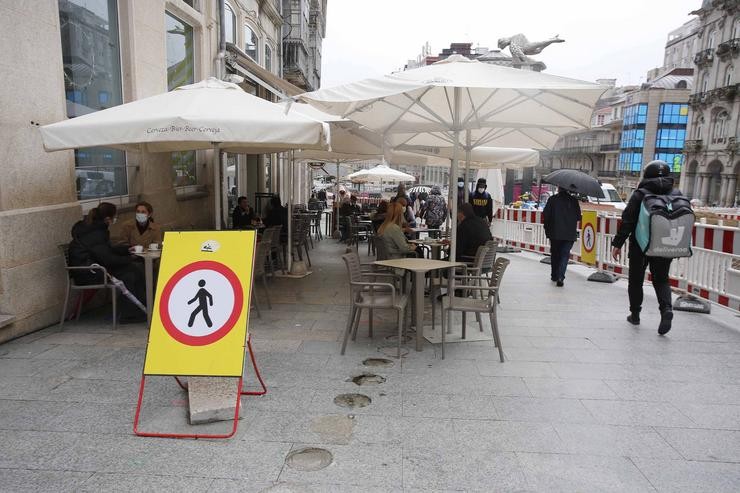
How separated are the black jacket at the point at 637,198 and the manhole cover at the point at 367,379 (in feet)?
11.3

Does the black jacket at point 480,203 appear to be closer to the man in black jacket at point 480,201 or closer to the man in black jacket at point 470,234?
the man in black jacket at point 480,201

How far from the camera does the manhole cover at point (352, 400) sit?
4008mm

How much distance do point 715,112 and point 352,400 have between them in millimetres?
57275

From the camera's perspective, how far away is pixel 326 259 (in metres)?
11.7

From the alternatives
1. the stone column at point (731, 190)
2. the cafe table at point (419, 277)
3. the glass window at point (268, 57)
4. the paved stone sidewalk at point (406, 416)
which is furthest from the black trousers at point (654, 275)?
the stone column at point (731, 190)

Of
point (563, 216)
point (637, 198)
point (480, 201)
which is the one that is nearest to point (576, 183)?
point (563, 216)

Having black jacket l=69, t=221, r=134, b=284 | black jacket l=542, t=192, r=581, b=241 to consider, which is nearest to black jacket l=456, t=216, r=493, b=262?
black jacket l=542, t=192, r=581, b=241

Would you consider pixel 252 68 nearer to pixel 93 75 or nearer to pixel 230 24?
pixel 230 24

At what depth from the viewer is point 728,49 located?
154 ft

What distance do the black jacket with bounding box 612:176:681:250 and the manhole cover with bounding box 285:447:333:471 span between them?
450cm

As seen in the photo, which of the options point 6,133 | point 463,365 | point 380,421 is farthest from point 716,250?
point 6,133

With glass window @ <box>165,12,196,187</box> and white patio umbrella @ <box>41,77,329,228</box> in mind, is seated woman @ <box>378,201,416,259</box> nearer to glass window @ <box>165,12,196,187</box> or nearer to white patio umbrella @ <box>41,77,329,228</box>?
white patio umbrella @ <box>41,77,329,228</box>

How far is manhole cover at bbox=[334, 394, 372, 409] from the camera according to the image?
4.01m

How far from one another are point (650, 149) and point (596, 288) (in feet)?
207
